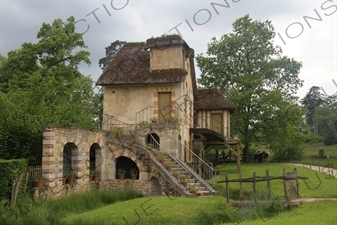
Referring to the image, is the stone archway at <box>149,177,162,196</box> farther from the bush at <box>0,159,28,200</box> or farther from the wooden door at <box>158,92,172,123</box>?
the bush at <box>0,159,28,200</box>

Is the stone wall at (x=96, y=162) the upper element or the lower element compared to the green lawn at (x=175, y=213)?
upper

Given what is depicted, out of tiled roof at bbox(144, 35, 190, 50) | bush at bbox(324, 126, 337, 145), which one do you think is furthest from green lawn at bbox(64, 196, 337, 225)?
bush at bbox(324, 126, 337, 145)

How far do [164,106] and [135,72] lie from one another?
271 centimetres

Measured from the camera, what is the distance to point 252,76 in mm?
32406

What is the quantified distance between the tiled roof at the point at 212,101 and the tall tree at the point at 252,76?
243cm

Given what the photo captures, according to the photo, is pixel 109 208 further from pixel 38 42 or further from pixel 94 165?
pixel 38 42

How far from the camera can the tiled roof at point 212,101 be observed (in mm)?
28516

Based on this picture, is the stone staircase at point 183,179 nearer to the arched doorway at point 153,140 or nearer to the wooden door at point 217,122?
the arched doorway at point 153,140

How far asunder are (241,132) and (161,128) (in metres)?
15.4

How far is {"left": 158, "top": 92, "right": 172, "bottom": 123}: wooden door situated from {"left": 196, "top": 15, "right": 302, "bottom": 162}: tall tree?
425 inches

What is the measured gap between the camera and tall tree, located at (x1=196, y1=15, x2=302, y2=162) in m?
31.7

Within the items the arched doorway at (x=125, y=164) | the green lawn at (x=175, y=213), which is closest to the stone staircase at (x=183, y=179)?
the green lawn at (x=175, y=213)

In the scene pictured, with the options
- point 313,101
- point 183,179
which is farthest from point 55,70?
point 313,101

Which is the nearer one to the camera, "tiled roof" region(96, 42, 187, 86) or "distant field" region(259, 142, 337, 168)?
"tiled roof" region(96, 42, 187, 86)
